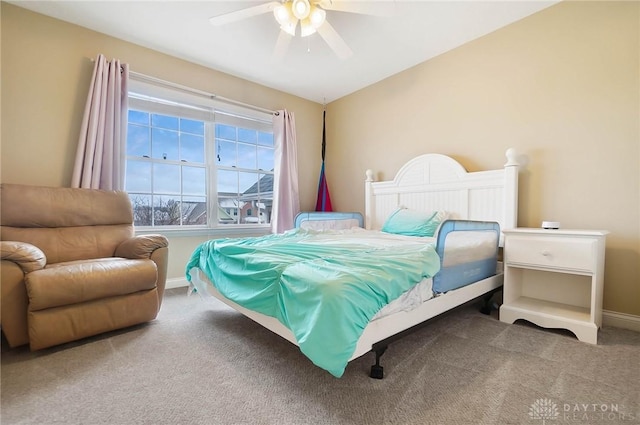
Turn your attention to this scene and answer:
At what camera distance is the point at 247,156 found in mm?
3826

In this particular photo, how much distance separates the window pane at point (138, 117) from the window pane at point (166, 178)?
1.58 feet

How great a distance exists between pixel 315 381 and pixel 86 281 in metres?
1.52

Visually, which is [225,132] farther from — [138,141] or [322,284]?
[322,284]

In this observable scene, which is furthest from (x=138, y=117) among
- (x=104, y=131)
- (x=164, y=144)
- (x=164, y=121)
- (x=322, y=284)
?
(x=322, y=284)

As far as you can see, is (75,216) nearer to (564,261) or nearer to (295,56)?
(295,56)

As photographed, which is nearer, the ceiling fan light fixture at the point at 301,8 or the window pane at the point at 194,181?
the ceiling fan light fixture at the point at 301,8

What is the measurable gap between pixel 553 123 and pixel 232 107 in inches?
129

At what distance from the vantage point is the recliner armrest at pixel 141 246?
217 centimetres

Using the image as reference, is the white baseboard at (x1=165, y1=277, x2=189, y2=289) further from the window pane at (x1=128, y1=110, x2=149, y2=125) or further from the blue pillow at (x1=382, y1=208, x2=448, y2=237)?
the blue pillow at (x1=382, y1=208, x2=448, y2=237)

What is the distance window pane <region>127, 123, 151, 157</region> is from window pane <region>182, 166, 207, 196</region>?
425 millimetres

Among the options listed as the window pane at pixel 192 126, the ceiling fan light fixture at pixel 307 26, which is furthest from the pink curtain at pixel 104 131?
the ceiling fan light fixture at pixel 307 26

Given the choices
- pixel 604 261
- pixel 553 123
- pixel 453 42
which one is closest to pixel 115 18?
pixel 453 42

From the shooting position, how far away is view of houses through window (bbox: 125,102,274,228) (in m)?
3.10

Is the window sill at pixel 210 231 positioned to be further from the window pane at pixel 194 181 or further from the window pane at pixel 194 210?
the window pane at pixel 194 181
